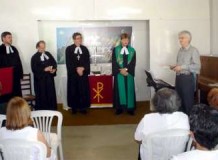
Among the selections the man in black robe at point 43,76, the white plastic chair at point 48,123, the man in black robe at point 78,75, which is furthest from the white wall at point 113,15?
the white plastic chair at point 48,123

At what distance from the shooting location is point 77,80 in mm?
6699

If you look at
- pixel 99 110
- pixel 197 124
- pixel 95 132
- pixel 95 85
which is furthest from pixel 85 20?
pixel 197 124

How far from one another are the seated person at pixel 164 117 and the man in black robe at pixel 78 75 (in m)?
3.93

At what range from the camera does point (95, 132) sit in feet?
17.5

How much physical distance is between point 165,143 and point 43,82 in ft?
14.2

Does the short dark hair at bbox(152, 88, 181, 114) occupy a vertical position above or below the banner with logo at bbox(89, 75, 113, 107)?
above

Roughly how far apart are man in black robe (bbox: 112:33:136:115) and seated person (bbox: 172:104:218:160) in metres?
4.78

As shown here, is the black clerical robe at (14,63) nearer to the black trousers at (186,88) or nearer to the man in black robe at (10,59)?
the man in black robe at (10,59)

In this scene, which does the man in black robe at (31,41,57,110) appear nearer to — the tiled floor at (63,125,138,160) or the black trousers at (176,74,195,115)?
the tiled floor at (63,125,138,160)

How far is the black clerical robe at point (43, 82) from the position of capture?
6.54 meters

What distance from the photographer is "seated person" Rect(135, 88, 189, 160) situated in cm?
269

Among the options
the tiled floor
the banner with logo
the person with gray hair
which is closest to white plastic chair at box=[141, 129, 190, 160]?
the tiled floor

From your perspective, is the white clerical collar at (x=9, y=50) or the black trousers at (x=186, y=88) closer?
the black trousers at (x=186, y=88)

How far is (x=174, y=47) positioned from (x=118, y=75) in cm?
163
